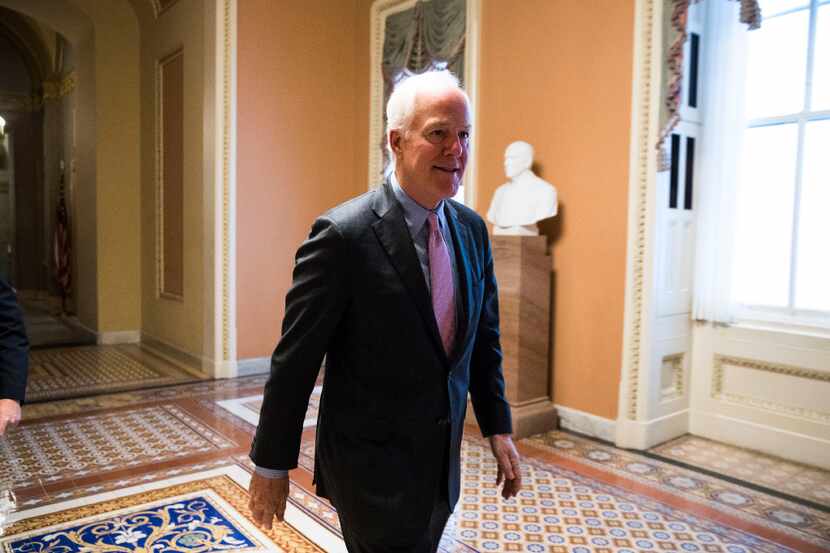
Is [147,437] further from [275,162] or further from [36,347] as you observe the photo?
[36,347]

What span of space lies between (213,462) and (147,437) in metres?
0.66

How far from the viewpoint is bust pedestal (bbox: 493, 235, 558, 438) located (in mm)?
4023

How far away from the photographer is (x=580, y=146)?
13.6ft

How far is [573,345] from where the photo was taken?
167 inches

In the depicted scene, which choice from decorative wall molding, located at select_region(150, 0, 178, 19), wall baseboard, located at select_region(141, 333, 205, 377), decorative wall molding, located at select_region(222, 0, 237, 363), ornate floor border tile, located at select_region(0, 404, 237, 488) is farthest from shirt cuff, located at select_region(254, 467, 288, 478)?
decorative wall molding, located at select_region(150, 0, 178, 19)

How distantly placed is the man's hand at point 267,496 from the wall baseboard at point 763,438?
134 inches

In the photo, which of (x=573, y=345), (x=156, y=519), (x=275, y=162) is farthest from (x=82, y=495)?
(x=275, y=162)

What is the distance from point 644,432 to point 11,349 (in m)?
3.34

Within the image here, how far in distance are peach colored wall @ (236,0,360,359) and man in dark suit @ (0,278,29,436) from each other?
13.1 ft

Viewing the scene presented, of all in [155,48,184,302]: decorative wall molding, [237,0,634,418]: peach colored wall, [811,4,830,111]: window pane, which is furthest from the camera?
[155,48,184,302]: decorative wall molding

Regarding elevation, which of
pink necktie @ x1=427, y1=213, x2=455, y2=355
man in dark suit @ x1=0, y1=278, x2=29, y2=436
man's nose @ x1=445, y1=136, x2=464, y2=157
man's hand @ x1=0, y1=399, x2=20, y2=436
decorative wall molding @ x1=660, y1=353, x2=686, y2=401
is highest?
man's nose @ x1=445, y1=136, x2=464, y2=157

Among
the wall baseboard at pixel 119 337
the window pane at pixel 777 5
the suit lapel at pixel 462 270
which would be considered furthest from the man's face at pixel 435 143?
the wall baseboard at pixel 119 337

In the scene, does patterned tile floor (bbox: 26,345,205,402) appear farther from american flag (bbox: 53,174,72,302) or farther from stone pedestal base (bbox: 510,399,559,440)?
stone pedestal base (bbox: 510,399,559,440)

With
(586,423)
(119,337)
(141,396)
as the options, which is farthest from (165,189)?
(586,423)
